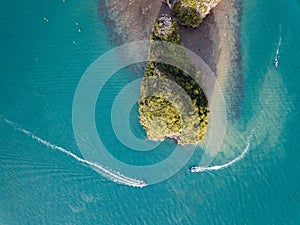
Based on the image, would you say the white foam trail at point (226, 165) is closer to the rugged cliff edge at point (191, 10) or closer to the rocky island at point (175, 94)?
the rocky island at point (175, 94)

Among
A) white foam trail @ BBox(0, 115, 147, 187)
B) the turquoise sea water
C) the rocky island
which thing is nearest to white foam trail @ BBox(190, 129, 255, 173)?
the turquoise sea water

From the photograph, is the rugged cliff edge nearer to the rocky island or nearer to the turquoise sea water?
the rocky island

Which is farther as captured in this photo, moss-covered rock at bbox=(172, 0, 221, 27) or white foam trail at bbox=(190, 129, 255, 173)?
white foam trail at bbox=(190, 129, 255, 173)

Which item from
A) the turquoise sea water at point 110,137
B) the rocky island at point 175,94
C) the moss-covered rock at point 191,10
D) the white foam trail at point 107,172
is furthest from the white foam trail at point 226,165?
the moss-covered rock at point 191,10

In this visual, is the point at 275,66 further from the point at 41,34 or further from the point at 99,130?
the point at 41,34

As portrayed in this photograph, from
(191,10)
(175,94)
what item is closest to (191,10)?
(191,10)
